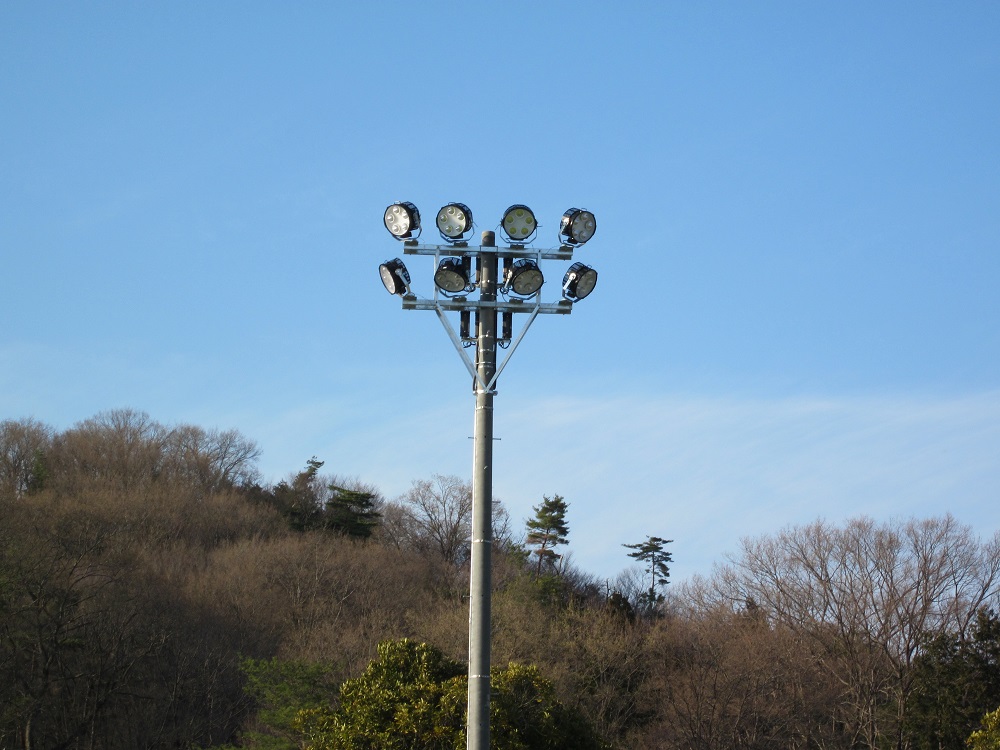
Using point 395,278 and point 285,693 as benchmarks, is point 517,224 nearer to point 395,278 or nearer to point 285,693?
point 395,278

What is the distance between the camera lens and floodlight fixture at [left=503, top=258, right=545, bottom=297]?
1002cm

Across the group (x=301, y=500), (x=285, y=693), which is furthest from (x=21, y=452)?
(x=285, y=693)

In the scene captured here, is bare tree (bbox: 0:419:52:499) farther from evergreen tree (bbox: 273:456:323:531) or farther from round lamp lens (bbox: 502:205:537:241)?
round lamp lens (bbox: 502:205:537:241)

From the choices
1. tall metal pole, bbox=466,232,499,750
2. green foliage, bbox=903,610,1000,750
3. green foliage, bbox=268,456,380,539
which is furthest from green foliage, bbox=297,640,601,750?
green foliage, bbox=268,456,380,539

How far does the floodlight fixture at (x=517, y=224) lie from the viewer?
1026 centimetres

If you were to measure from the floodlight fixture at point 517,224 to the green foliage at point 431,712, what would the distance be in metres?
8.23

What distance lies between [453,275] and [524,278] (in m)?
0.62

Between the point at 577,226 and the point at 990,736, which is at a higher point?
the point at 577,226

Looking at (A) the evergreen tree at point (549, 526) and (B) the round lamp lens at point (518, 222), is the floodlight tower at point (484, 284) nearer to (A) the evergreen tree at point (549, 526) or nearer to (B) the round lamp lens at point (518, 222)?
(B) the round lamp lens at point (518, 222)

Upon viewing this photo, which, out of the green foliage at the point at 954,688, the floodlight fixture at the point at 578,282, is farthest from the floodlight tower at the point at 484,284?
the green foliage at the point at 954,688

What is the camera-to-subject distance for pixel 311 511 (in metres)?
67.6

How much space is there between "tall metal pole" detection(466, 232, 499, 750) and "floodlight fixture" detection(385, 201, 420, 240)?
650mm

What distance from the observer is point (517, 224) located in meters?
10.3

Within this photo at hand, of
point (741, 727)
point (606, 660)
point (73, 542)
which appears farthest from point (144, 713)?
point (741, 727)
